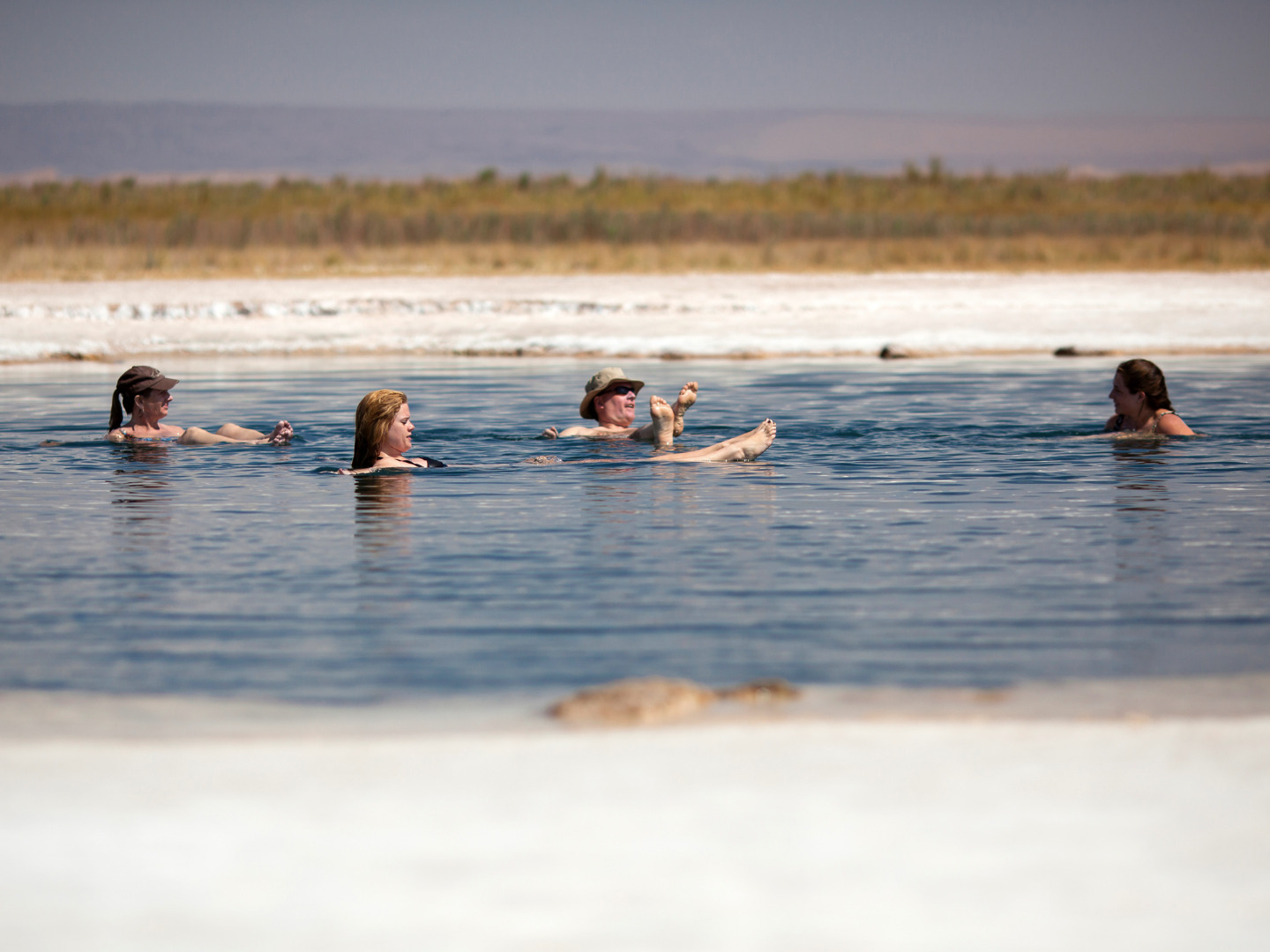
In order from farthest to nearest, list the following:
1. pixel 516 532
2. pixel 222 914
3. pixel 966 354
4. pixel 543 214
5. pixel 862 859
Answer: pixel 543 214, pixel 966 354, pixel 516 532, pixel 862 859, pixel 222 914

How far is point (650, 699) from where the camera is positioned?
201 inches

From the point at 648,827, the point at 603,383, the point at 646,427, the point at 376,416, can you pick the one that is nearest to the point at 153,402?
the point at 376,416

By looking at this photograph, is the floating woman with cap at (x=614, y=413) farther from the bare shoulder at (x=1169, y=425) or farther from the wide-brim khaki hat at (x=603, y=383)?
the bare shoulder at (x=1169, y=425)

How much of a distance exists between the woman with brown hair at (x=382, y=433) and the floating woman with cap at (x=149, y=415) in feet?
5.24

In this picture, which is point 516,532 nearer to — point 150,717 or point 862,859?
point 150,717

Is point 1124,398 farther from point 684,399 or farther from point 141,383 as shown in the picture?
point 141,383

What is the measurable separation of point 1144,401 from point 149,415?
25.3ft

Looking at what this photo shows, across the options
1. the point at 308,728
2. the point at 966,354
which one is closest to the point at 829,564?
the point at 308,728

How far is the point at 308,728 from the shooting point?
16.3 feet

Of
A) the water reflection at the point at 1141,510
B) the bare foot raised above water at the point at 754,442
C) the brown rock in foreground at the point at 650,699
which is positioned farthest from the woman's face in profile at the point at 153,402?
→ the brown rock in foreground at the point at 650,699

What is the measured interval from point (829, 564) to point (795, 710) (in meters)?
2.74

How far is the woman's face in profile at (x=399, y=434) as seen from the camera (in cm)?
1083

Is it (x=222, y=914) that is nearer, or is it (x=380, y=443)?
(x=222, y=914)

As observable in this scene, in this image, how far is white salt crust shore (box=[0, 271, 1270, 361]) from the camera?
2205 cm
